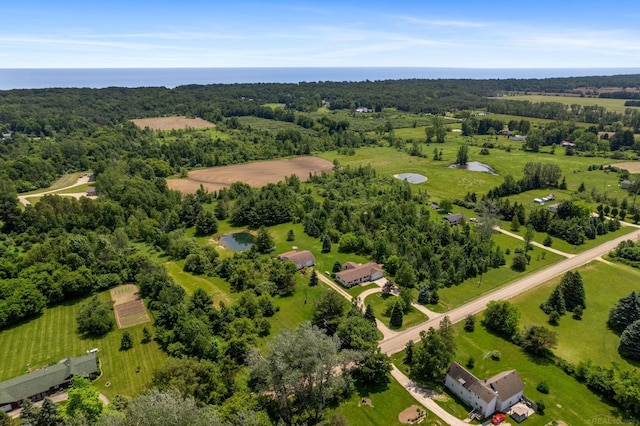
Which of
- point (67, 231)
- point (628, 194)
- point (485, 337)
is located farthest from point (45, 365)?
point (628, 194)

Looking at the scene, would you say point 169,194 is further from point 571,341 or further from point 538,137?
point 538,137

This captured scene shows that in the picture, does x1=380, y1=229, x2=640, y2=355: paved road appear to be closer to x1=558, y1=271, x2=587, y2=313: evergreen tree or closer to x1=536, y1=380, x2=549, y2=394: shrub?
x1=558, y1=271, x2=587, y2=313: evergreen tree

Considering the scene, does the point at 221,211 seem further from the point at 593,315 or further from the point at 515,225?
the point at 593,315

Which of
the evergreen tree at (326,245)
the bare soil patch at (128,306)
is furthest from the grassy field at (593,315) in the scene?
the bare soil patch at (128,306)

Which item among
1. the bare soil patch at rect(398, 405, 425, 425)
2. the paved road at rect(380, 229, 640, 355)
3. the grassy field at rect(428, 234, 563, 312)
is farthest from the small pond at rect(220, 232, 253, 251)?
the bare soil patch at rect(398, 405, 425, 425)

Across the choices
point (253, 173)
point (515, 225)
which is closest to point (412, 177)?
point (515, 225)

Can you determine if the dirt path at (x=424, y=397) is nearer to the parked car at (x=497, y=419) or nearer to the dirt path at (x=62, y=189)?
the parked car at (x=497, y=419)
